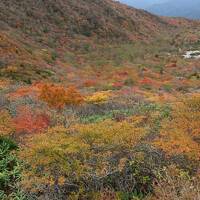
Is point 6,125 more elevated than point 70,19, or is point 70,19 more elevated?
point 6,125

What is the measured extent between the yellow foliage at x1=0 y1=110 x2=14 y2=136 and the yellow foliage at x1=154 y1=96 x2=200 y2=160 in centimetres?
447

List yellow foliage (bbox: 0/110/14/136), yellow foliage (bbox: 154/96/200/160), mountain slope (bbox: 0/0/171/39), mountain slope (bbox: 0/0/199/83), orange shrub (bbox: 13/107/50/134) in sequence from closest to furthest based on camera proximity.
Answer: yellow foliage (bbox: 154/96/200/160)
yellow foliage (bbox: 0/110/14/136)
orange shrub (bbox: 13/107/50/134)
mountain slope (bbox: 0/0/199/83)
mountain slope (bbox: 0/0/171/39)

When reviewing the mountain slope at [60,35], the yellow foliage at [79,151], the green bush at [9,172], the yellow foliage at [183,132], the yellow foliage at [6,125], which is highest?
the yellow foliage at [183,132]

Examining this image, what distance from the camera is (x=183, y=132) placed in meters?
11.2

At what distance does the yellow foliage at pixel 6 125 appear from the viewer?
1281 cm

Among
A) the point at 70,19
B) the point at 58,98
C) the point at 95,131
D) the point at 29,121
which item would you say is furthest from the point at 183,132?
the point at 70,19

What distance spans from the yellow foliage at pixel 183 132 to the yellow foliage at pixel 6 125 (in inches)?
176

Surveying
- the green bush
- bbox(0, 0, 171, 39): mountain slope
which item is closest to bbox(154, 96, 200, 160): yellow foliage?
the green bush

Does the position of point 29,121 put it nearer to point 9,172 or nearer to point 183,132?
point 9,172

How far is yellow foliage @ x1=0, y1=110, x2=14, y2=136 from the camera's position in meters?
12.8

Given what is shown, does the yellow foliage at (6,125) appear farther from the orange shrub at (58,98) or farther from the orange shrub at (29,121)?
the orange shrub at (58,98)

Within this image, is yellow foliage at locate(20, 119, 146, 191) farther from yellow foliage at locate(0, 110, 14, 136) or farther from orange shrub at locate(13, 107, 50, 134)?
orange shrub at locate(13, 107, 50, 134)

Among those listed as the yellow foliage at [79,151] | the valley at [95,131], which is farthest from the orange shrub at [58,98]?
the yellow foliage at [79,151]

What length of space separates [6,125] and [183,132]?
210 inches
